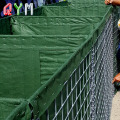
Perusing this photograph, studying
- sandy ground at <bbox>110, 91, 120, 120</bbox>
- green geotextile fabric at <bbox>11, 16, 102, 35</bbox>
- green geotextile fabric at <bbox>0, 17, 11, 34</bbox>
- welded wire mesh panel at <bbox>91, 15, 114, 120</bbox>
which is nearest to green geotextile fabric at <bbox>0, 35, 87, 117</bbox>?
welded wire mesh panel at <bbox>91, 15, 114, 120</bbox>

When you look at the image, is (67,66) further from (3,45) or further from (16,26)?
(16,26)

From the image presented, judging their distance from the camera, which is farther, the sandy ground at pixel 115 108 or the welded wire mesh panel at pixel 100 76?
the sandy ground at pixel 115 108

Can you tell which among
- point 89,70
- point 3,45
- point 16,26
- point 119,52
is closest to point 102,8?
point 119,52

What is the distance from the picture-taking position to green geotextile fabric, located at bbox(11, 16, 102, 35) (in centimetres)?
512

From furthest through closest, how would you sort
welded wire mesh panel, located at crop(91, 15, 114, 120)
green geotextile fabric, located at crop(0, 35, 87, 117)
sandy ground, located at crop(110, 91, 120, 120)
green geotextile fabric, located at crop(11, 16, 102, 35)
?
1. sandy ground, located at crop(110, 91, 120, 120)
2. green geotextile fabric, located at crop(11, 16, 102, 35)
3. green geotextile fabric, located at crop(0, 35, 87, 117)
4. welded wire mesh panel, located at crop(91, 15, 114, 120)

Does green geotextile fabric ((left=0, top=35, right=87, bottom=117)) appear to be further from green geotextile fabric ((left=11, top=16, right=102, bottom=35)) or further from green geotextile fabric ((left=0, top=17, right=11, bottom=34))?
green geotextile fabric ((left=0, top=17, right=11, bottom=34))

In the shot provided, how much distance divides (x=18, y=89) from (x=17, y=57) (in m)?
0.38

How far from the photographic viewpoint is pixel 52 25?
5320 millimetres

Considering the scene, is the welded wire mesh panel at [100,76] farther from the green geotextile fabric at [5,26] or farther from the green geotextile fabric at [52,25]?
the green geotextile fabric at [5,26]

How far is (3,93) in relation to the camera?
3.77m

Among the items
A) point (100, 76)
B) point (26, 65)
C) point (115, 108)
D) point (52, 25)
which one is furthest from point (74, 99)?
point (115, 108)

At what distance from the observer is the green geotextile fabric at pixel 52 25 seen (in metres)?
5.12

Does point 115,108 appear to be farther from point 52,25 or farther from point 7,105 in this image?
point 7,105

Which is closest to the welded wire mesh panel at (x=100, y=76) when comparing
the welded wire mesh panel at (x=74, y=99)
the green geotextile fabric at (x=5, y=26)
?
the welded wire mesh panel at (x=74, y=99)
